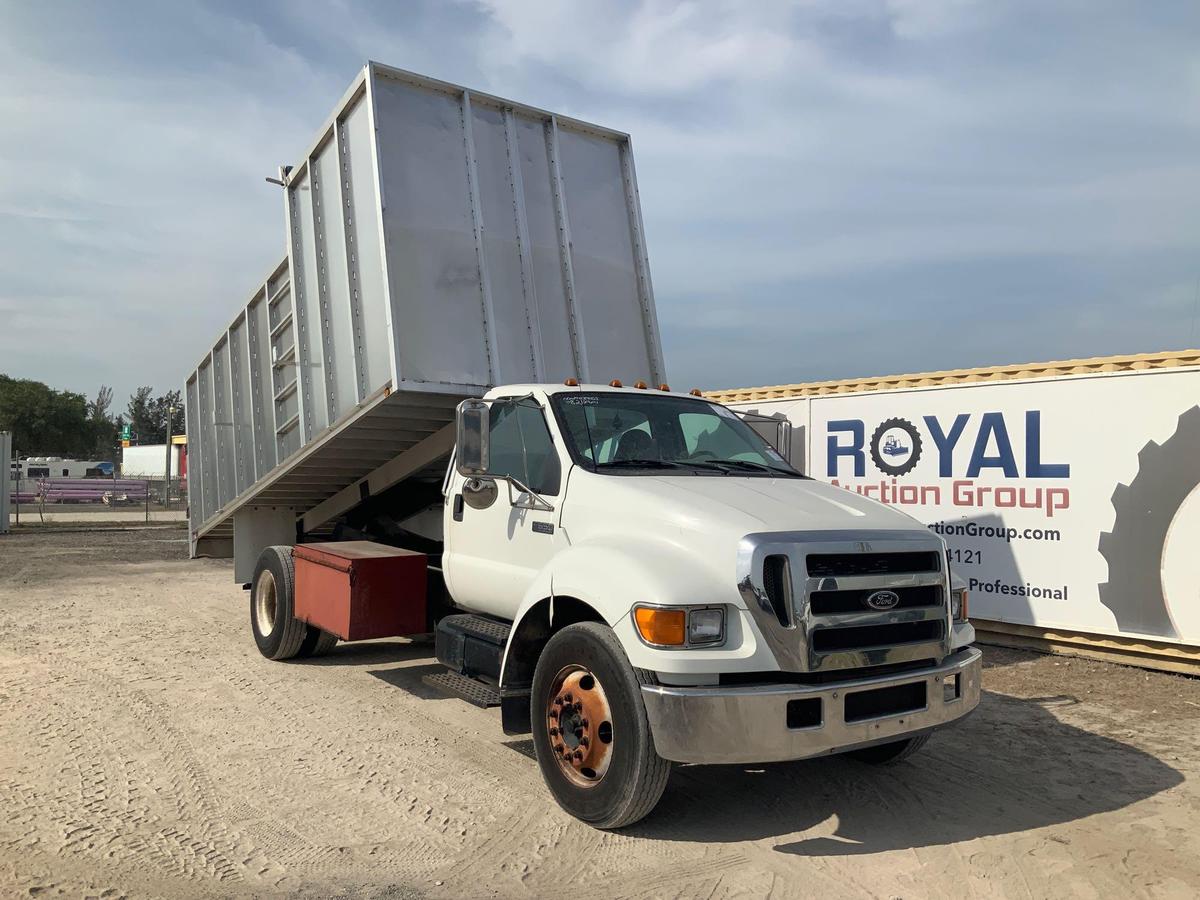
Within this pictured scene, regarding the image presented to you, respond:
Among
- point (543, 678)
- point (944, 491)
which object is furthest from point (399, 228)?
point (944, 491)

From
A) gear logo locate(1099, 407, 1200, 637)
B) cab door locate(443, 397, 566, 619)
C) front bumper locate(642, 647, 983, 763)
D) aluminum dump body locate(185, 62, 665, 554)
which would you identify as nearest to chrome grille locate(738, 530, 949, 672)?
front bumper locate(642, 647, 983, 763)

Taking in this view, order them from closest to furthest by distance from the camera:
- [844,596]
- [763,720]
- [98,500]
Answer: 1. [763,720]
2. [844,596]
3. [98,500]

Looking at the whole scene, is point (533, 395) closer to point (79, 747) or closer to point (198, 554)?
point (79, 747)

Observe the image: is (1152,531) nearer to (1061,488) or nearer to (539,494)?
(1061,488)

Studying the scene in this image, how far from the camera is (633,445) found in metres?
5.28

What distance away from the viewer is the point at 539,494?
5191mm

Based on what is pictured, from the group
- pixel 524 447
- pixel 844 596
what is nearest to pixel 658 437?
pixel 524 447

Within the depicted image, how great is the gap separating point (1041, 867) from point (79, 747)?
206 inches

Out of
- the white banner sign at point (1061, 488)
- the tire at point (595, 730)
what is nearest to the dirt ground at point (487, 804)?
the tire at point (595, 730)

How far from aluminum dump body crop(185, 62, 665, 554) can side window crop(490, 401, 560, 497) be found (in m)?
0.90

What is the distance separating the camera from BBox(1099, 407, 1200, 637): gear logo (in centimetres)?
764

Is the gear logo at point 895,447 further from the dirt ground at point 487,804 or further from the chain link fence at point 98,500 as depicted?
the chain link fence at point 98,500

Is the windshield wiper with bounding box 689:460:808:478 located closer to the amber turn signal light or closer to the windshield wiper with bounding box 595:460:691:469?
the windshield wiper with bounding box 595:460:691:469

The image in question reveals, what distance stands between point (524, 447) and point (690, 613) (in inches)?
74.2
